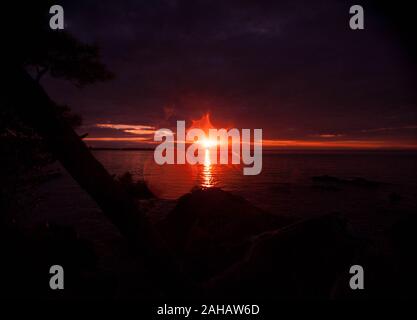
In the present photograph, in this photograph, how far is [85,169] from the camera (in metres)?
2.47

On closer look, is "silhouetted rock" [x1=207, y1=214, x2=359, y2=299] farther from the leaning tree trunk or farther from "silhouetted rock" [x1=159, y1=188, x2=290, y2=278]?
"silhouetted rock" [x1=159, y1=188, x2=290, y2=278]

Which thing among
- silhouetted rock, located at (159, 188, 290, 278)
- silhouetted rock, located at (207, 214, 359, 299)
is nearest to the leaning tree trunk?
silhouetted rock, located at (207, 214, 359, 299)

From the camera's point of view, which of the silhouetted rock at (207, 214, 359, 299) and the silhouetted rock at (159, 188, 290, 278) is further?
the silhouetted rock at (159, 188, 290, 278)

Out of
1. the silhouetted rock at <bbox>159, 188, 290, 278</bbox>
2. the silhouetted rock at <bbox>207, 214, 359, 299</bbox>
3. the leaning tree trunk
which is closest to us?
the leaning tree trunk

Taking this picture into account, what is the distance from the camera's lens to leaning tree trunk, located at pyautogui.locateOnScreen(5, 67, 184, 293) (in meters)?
2.23

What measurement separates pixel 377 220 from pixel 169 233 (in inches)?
698

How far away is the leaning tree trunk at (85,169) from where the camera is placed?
2.23 meters

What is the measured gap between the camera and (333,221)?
5.72 meters

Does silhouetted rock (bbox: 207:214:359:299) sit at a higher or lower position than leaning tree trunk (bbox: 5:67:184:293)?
lower

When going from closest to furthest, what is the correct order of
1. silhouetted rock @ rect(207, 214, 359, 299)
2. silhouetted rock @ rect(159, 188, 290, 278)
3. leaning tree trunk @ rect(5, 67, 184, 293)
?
leaning tree trunk @ rect(5, 67, 184, 293)
silhouetted rock @ rect(207, 214, 359, 299)
silhouetted rock @ rect(159, 188, 290, 278)

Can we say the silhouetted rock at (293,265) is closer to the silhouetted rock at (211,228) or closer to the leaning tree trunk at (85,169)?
the leaning tree trunk at (85,169)

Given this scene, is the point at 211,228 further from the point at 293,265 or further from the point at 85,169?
the point at 85,169

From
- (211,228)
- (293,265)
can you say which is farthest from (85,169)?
(211,228)
